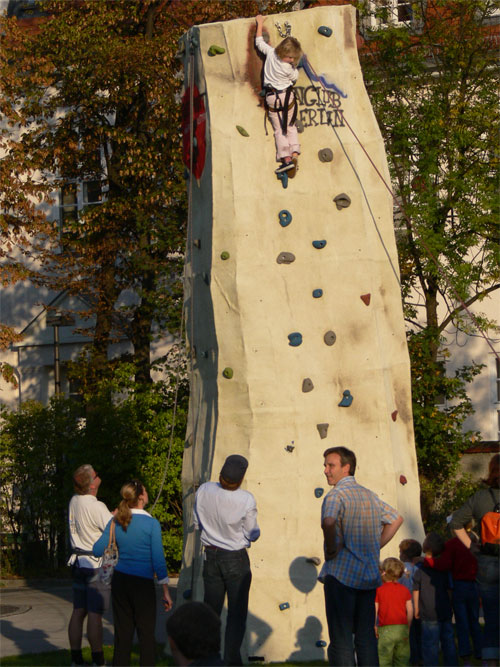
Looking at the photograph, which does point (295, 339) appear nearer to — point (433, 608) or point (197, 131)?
point (197, 131)

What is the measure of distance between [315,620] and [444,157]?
30.7 feet

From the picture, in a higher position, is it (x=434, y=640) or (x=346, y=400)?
(x=346, y=400)

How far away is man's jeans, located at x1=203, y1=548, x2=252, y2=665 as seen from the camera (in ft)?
27.9

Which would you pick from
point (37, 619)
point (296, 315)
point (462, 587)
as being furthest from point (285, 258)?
point (37, 619)

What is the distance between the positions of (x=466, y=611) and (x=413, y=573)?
64 centimetres

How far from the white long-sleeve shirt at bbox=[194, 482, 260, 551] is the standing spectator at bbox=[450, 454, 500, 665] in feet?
5.75

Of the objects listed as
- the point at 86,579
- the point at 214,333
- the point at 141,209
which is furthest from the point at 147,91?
the point at 86,579

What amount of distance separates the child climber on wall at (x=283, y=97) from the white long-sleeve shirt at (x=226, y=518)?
3.58m

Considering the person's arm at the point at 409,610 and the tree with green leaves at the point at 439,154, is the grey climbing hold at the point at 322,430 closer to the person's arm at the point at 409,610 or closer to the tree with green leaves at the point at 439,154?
the person's arm at the point at 409,610

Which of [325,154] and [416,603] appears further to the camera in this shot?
[325,154]

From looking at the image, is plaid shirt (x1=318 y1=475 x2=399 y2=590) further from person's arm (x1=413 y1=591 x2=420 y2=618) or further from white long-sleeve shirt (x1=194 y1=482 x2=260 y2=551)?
person's arm (x1=413 y1=591 x2=420 y2=618)

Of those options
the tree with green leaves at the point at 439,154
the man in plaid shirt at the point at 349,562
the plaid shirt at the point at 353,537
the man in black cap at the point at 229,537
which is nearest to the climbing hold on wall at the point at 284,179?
the man in black cap at the point at 229,537

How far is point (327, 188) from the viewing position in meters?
10.7

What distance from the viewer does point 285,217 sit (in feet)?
34.7
